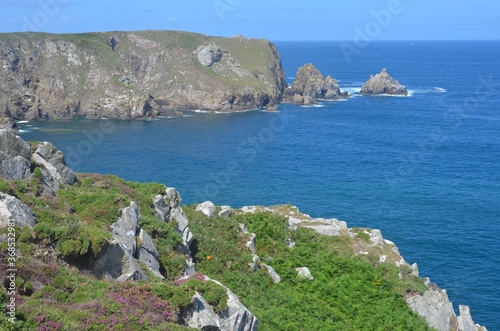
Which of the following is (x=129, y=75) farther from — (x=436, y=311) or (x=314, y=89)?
(x=436, y=311)

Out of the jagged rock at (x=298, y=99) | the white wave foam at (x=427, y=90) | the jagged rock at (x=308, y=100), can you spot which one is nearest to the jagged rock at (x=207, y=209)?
the jagged rock at (x=308, y=100)

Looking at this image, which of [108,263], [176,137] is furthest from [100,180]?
[176,137]

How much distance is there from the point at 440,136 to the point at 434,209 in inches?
2060

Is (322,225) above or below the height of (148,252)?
below

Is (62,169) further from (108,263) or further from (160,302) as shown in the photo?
(160,302)

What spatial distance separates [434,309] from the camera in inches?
1178

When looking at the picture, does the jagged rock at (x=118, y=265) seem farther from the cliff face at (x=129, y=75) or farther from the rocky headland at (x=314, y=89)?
the rocky headland at (x=314, y=89)

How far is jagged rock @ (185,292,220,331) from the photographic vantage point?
54.9ft

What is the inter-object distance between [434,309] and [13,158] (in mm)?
25135

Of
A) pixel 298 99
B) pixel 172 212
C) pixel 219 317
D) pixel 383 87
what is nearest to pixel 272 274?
pixel 172 212

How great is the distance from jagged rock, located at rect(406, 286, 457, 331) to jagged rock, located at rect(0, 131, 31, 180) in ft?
74.1

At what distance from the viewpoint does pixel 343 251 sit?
1374 inches

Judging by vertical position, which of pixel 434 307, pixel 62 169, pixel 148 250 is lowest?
pixel 434 307

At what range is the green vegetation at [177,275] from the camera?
14.9 m
